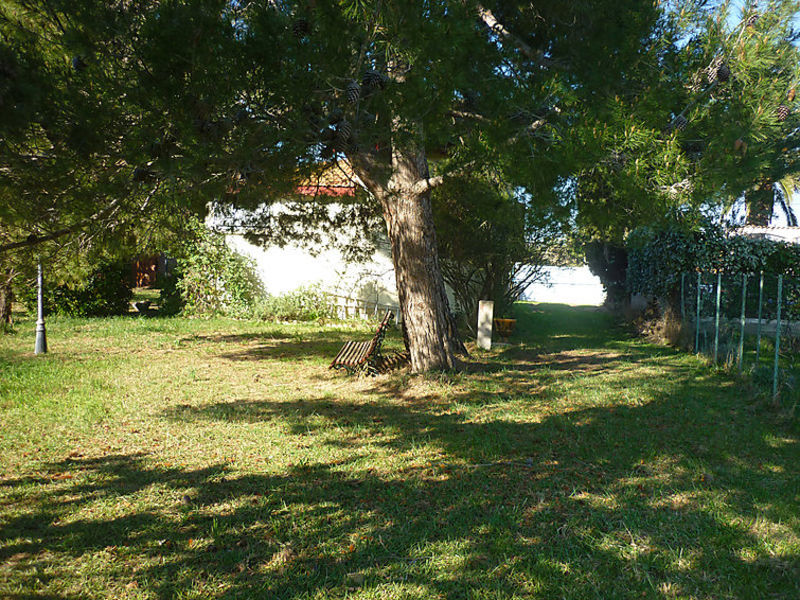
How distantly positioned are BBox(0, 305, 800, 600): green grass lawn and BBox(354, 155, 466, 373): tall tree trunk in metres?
0.50

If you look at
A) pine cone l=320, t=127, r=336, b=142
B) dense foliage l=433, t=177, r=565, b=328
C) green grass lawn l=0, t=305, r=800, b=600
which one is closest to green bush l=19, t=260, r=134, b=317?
green grass lawn l=0, t=305, r=800, b=600

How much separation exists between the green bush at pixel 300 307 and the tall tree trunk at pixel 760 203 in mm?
11921

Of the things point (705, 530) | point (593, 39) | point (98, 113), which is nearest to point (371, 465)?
point (705, 530)

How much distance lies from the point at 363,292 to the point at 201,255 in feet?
15.1

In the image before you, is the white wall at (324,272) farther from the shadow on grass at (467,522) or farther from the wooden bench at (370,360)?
the shadow on grass at (467,522)

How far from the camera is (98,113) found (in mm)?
3963

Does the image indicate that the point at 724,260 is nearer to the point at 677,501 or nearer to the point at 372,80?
the point at 677,501

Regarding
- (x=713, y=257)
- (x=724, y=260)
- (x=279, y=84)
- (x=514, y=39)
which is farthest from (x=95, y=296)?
(x=724, y=260)

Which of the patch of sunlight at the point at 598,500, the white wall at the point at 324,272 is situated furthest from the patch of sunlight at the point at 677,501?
the white wall at the point at 324,272

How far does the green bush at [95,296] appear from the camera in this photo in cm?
1467

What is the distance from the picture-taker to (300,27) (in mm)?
4027

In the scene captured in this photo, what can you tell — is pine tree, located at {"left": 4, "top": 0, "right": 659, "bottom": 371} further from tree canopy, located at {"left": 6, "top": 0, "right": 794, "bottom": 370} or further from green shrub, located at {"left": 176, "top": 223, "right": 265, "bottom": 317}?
green shrub, located at {"left": 176, "top": 223, "right": 265, "bottom": 317}

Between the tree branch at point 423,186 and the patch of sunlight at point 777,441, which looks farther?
the tree branch at point 423,186

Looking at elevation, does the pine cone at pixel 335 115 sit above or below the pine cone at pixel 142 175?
above
